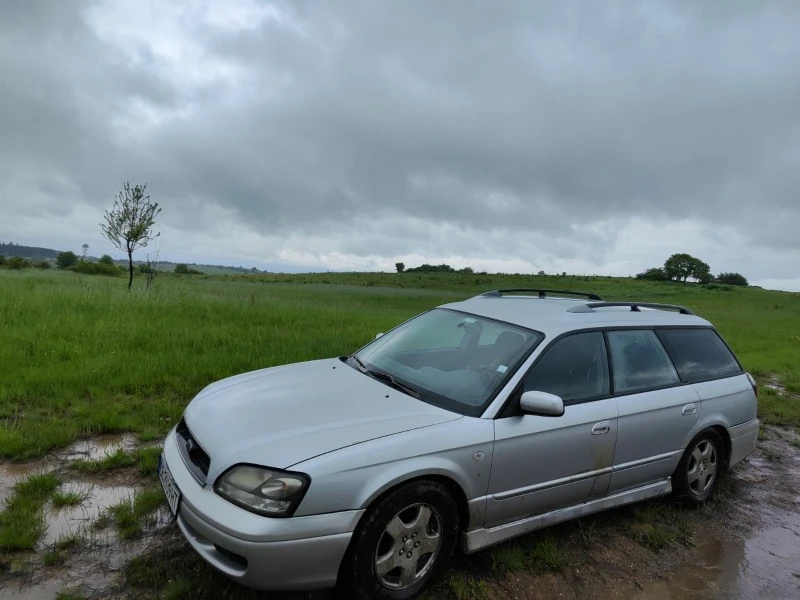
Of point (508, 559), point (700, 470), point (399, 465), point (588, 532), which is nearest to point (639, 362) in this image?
point (700, 470)

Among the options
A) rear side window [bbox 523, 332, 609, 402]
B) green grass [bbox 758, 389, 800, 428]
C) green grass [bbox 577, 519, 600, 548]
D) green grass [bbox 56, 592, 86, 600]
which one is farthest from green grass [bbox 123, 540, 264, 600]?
green grass [bbox 758, 389, 800, 428]

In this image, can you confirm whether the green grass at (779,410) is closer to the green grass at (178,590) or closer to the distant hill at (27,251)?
Result: the green grass at (178,590)

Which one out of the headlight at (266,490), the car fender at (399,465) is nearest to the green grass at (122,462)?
the headlight at (266,490)

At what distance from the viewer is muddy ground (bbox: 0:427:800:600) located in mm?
2539

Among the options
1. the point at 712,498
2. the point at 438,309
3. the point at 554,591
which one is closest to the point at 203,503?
the point at 554,591

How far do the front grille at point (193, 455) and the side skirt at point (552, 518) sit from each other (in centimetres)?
147

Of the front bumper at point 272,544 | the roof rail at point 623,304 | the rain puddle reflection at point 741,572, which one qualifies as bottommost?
the rain puddle reflection at point 741,572

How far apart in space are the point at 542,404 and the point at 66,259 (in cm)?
5292

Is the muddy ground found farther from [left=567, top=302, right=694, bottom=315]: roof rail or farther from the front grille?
[left=567, top=302, right=694, bottom=315]: roof rail

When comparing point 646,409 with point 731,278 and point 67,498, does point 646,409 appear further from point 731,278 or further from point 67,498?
point 731,278

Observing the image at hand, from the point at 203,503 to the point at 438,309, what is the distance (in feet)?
8.35

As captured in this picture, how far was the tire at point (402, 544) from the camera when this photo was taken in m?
2.37

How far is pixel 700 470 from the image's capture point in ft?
13.1

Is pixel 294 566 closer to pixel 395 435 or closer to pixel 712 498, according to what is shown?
pixel 395 435
